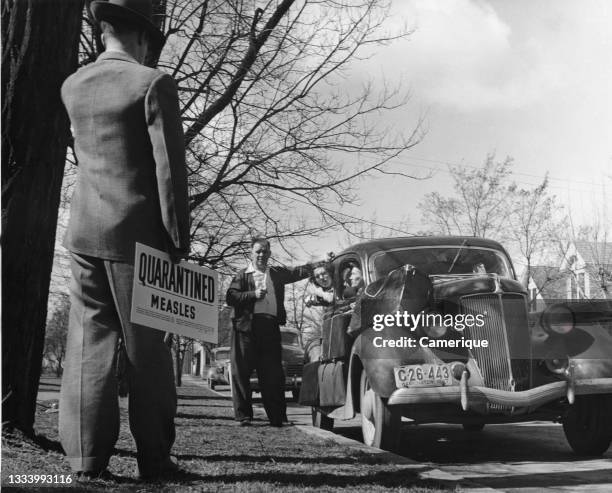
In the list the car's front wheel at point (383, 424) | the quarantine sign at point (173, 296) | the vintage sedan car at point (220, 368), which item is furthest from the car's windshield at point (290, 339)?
the quarantine sign at point (173, 296)

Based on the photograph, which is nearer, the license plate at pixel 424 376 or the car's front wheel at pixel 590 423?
the license plate at pixel 424 376

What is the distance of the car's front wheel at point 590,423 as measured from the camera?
585cm

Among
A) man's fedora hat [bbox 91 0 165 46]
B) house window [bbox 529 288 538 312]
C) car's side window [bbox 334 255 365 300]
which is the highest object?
man's fedora hat [bbox 91 0 165 46]

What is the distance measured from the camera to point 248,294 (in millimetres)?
7258

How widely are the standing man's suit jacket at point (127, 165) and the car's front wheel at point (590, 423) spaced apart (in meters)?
3.84

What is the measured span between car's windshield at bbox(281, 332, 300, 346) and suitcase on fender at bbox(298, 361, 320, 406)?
1077cm

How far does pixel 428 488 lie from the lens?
3820mm

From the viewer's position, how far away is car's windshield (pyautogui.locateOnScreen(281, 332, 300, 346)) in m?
19.0

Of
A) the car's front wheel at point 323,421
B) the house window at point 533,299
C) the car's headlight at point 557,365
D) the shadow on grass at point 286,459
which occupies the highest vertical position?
the house window at point 533,299

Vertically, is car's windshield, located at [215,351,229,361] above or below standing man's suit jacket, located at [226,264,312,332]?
above

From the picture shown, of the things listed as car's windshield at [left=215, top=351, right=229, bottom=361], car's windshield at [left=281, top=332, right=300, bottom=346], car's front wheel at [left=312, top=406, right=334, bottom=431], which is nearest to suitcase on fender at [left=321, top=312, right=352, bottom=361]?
car's front wheel at [left=312, top=406, right=334, bottom=431]

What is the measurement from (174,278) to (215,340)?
0.33 meters

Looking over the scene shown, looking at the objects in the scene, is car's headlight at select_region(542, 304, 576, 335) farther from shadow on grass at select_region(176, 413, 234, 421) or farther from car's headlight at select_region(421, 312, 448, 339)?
shadow on grass at select_region(176, 413, 234, 421)

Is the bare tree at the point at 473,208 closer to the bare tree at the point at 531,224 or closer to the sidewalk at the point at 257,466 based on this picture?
the bare tree at the point at 531,224
